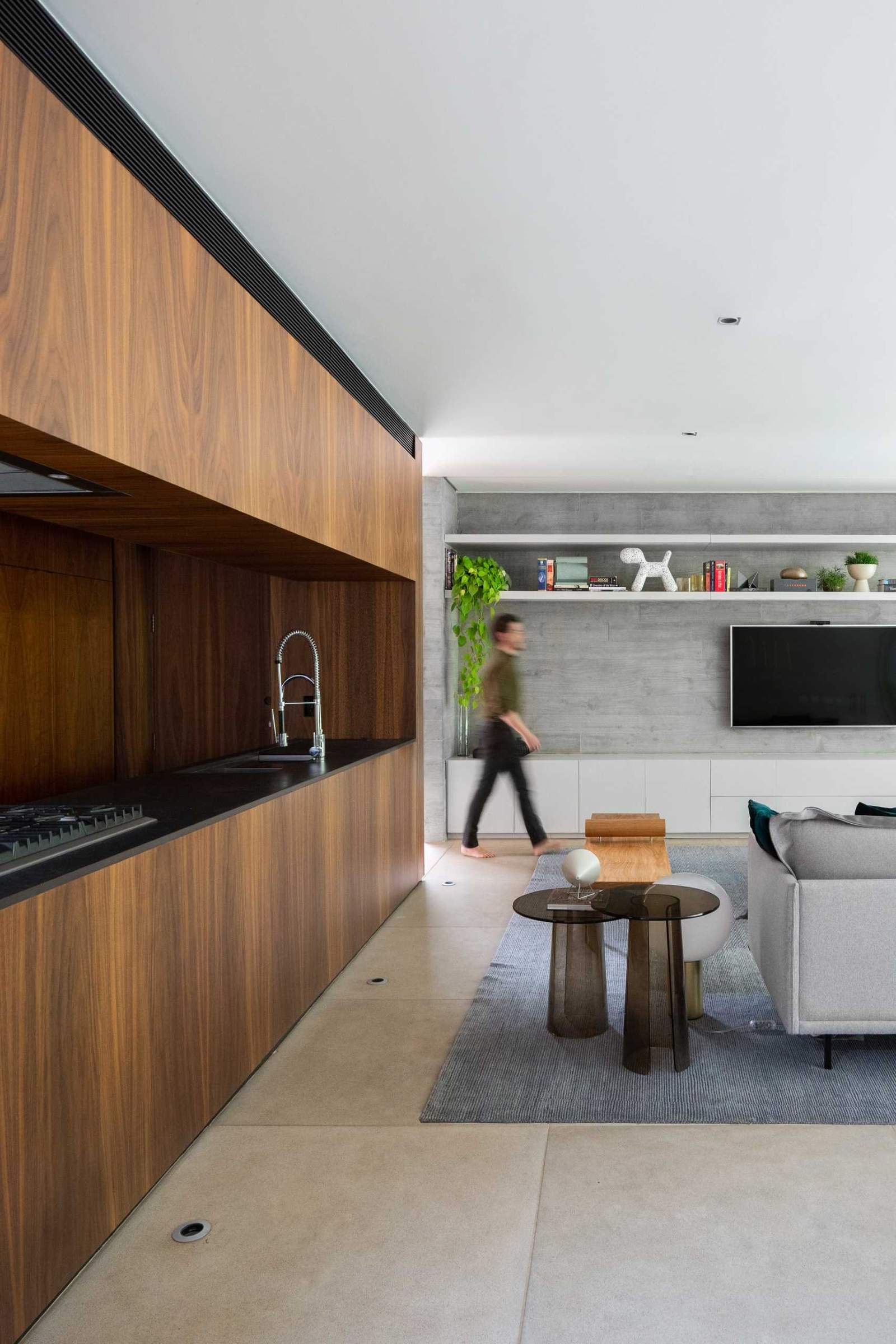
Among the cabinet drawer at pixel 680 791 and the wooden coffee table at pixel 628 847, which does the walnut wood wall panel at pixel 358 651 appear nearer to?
the wooden coffee table at pixel 628 847

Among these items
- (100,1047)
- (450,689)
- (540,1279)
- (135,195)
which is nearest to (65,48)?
(135,195)

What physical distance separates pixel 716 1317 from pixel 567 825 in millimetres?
5276

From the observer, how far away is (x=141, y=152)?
237cm

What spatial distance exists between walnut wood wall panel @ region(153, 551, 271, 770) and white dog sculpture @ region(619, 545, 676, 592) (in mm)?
3017

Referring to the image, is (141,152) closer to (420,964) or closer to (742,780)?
(420,964)

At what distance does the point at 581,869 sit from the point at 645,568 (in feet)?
13.8

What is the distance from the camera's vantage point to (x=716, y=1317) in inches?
77.4

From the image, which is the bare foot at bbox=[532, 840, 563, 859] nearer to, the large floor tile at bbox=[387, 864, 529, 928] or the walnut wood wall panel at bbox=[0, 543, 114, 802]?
the large floor tile at bbox=[387, 864, 529, 928]

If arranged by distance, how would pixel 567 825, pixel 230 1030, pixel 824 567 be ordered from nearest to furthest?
pixel 230 1030, pixel 567 825, pixel 824 567

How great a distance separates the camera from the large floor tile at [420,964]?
398 centimetres

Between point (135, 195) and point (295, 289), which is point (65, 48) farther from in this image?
point (295, 289)

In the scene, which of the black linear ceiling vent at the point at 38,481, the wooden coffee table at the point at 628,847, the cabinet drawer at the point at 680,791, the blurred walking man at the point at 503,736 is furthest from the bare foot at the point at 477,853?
the black linear ceiling vent at the point at 38,481

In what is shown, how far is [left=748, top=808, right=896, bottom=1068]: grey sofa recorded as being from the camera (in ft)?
10.3

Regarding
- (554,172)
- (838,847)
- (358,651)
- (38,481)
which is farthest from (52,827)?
(358,651)
